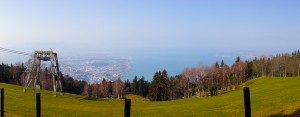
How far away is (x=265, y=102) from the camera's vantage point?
35.5 meters

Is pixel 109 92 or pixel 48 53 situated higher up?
pixel 48 53

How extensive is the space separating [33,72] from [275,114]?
174ft

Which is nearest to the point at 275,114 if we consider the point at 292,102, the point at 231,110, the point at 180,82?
the point at 292,102

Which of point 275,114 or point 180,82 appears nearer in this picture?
point 275,114

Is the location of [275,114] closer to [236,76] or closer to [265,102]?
[265,102]

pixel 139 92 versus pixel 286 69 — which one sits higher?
pixel 286 69

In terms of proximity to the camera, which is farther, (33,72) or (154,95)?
(154,95)

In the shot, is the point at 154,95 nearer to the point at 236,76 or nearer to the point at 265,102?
the point at 236,76

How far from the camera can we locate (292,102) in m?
31.2

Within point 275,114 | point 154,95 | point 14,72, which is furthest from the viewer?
point 14,72

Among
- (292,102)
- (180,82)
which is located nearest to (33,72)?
(292,102)

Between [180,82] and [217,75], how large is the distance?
55.7 feet

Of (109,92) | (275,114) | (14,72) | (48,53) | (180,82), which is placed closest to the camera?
(275,114)

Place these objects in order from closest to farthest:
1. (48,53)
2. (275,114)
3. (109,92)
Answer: (275,114), (48,53), (109,92)
